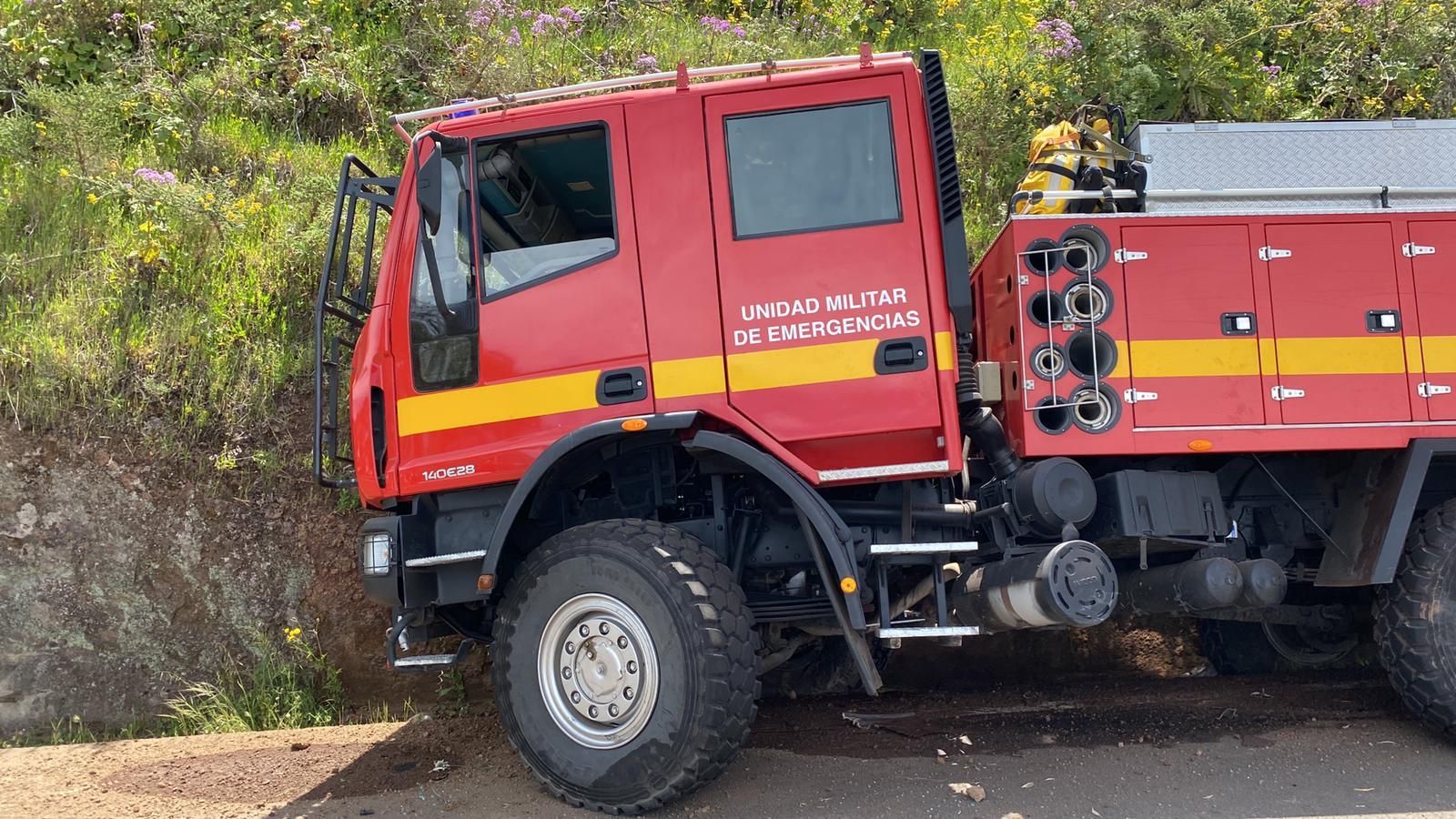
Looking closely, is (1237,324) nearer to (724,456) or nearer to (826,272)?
(826,272)

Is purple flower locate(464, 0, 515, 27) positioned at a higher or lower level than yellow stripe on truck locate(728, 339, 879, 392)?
higher

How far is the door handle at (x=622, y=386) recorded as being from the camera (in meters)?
4.44

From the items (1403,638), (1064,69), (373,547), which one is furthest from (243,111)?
(1403,638)

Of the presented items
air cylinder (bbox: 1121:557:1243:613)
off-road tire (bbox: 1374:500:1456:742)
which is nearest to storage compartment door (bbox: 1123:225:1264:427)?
air cylinder (bbox: 1121:557:1243:613)

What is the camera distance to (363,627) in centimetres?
662

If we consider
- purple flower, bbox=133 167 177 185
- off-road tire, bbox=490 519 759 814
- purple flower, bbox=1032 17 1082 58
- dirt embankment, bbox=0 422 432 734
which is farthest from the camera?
purple flower, bbox=1032 17 1082 58

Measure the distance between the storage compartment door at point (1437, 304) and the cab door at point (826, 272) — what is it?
7.38ft

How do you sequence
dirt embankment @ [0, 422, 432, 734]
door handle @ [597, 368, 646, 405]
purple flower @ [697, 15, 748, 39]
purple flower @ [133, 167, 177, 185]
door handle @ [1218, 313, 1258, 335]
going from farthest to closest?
purple flower @ [697, 15, 748, 39], purple flower @ [133, 167, 177, 185], dirt embankment @ [0, 422, 432, 734], door handle @ [1218, 313, 1258, 335], door handle @ [597, 368, 646, 405]

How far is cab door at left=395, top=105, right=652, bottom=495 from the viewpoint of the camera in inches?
177

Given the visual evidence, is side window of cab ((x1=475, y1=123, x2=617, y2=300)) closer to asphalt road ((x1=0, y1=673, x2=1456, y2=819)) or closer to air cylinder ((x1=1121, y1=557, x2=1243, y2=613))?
asphalt road ((x1=0, y1=673, x2=1456, y2=819))

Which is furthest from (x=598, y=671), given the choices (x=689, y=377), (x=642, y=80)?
(x=642, y=80)

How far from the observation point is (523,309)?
4574mm

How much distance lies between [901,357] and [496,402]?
174 cm

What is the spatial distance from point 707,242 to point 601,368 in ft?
2.29
